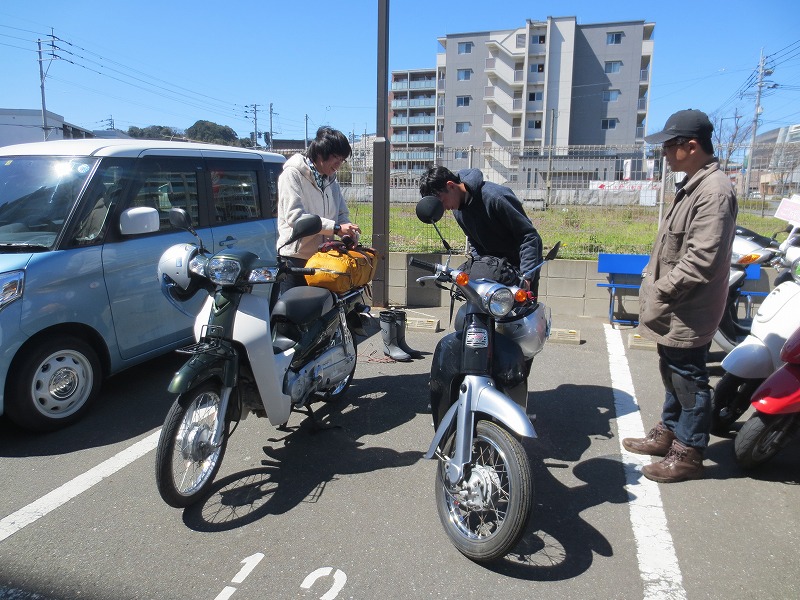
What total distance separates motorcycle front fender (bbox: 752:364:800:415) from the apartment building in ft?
171

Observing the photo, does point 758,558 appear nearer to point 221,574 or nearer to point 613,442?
point 613,442

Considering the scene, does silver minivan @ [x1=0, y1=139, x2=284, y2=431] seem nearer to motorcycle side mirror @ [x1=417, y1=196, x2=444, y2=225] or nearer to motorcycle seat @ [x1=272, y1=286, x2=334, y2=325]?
motorcycle seat @ [x1=272, y1=286, x2=334, y2=325]

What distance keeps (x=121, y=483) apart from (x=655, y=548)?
9.43ft

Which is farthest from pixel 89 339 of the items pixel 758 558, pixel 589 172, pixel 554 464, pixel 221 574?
pixel 589 172

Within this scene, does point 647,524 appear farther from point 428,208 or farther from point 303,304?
point 303,304

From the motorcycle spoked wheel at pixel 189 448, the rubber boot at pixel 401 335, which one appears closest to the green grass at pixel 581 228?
the rubber boot at pixel 401 335

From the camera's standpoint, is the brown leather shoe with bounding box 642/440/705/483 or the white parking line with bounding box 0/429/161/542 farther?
the brown leather shoe with bounding box 642/440/705/483

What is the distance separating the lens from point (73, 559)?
2.51 m

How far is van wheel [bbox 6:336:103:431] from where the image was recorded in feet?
11.5

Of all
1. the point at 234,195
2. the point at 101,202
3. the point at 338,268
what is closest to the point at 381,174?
the point at 234,195

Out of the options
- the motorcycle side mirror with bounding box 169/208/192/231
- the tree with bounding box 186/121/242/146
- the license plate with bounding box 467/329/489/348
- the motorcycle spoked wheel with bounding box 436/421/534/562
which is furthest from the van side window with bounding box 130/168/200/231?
the tree with bounding box 186/121/242/146

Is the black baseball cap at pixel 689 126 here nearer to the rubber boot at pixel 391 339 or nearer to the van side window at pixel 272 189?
the rubber boot at pixel 391 339

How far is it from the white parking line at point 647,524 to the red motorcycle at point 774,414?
1.84ft

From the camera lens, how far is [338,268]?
3.72 m
